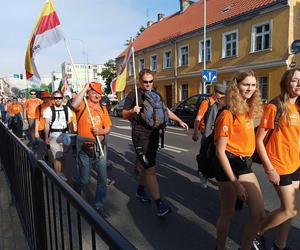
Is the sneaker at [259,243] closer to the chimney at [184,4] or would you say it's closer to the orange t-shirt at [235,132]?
the orange t-shirt at [235,132]

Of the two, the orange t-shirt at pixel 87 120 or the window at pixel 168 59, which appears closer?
the orange t-shirt at pixel 87 120

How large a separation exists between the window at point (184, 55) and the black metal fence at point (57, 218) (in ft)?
78.0

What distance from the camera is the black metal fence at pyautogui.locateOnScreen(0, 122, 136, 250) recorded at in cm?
132

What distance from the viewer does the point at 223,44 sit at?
22.1 m

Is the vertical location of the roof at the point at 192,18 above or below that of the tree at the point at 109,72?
above

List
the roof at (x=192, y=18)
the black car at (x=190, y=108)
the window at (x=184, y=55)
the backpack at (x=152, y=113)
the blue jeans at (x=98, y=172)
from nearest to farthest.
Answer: the backpack at (x=152, y=113) → the blue jeans at (x=98, y=172) → the black car at (x=190, y=108) → the roof at (x=192, y=18) → the window at (x=184, y=55)

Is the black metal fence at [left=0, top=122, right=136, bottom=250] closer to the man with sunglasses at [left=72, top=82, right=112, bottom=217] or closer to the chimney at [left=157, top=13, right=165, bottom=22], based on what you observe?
the man with sunglasses at [left=72, top=82, right=112, bottom=217]

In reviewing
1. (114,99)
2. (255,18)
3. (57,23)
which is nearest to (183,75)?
(255,18)

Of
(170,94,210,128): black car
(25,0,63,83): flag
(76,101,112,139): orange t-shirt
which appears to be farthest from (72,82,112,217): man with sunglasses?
(170,94,210,128): black car

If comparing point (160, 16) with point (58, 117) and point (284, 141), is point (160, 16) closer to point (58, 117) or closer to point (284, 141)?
point (58, 117)

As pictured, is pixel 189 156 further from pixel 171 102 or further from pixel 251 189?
pixel 171 102

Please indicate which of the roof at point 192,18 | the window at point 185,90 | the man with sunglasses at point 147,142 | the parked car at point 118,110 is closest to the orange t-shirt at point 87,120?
the man with sunglasses at point 147,142

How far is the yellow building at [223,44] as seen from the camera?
1803 centimetres

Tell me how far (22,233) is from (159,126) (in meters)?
2.04
